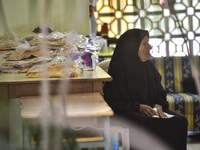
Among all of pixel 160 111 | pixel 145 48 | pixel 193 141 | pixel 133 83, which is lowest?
pixel 193 141

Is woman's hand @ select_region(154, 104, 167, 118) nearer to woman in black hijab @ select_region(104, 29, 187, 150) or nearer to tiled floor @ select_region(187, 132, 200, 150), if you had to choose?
woman in black hijab @ select_region(104, 29, 187, 150)

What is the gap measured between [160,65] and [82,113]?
9.79 ft

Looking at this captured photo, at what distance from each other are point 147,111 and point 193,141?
54.1 inches

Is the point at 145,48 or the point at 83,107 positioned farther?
the point at 145,48

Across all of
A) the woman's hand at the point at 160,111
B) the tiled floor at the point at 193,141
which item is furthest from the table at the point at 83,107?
the tiled floor at the point at 193,141

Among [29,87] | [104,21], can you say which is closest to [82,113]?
[29,87]

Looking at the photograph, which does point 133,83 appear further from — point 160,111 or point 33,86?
point 33,86

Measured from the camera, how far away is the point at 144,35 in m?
2.53

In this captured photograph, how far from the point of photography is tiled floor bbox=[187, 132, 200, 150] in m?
3.28

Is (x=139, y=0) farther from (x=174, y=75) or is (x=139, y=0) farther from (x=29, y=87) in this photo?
(x=174, y=75)

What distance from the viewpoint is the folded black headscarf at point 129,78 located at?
8.35 ft

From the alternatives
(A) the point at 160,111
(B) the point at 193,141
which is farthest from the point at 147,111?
(B) the point at 193,141

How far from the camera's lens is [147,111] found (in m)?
2.41

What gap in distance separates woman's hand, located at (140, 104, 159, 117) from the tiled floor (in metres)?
0.96
